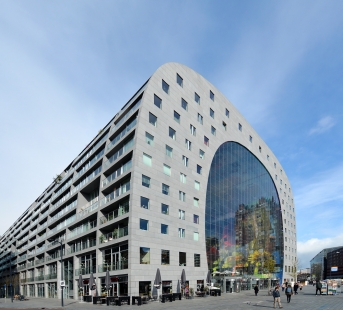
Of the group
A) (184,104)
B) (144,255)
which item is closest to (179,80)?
(184,104)

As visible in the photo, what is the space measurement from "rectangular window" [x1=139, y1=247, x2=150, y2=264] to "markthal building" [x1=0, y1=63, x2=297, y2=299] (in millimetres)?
110

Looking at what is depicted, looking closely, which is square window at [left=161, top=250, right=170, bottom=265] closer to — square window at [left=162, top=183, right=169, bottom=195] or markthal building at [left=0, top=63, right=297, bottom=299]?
markthal building at [left=0, top=63, right=297, bottom=299]

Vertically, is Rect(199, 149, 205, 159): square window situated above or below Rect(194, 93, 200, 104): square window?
below

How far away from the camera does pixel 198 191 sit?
158 feet

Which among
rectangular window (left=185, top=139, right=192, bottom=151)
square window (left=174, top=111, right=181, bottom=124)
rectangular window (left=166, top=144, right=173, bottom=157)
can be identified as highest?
square window (left=174, top=111, right=181, bottom=124)

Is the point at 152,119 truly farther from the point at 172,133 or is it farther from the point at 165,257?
the point at 165,257

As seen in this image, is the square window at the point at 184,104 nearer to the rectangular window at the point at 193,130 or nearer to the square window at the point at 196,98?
the rectangular window at the point at 193,130

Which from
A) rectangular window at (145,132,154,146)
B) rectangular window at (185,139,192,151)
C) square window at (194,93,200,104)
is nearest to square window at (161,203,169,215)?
rectangular window at (145,132,154,146)

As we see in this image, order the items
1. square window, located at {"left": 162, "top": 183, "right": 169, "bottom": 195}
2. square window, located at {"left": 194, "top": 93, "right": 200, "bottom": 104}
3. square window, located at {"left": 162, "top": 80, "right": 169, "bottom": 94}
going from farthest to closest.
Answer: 1. square window, located at {"left": 194, "top": 93, "right": 200, "bottom": 104}
2. square window, located at {"left": 162, "top": 80, "right": 169, "bottom": 94}
3. square window, located at {"left": 162, "top": 183, "right": 169, "bottom": 195}

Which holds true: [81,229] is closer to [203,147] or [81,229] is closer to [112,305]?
[112,305]

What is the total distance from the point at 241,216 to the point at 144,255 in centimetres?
2866

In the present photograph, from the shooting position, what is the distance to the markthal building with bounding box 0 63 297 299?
38.2 meters

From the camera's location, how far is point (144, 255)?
36625 mm

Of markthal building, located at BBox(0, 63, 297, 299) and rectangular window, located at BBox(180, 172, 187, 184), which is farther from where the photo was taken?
rectangular window, located at BBox(180, 172, 187, 184)
